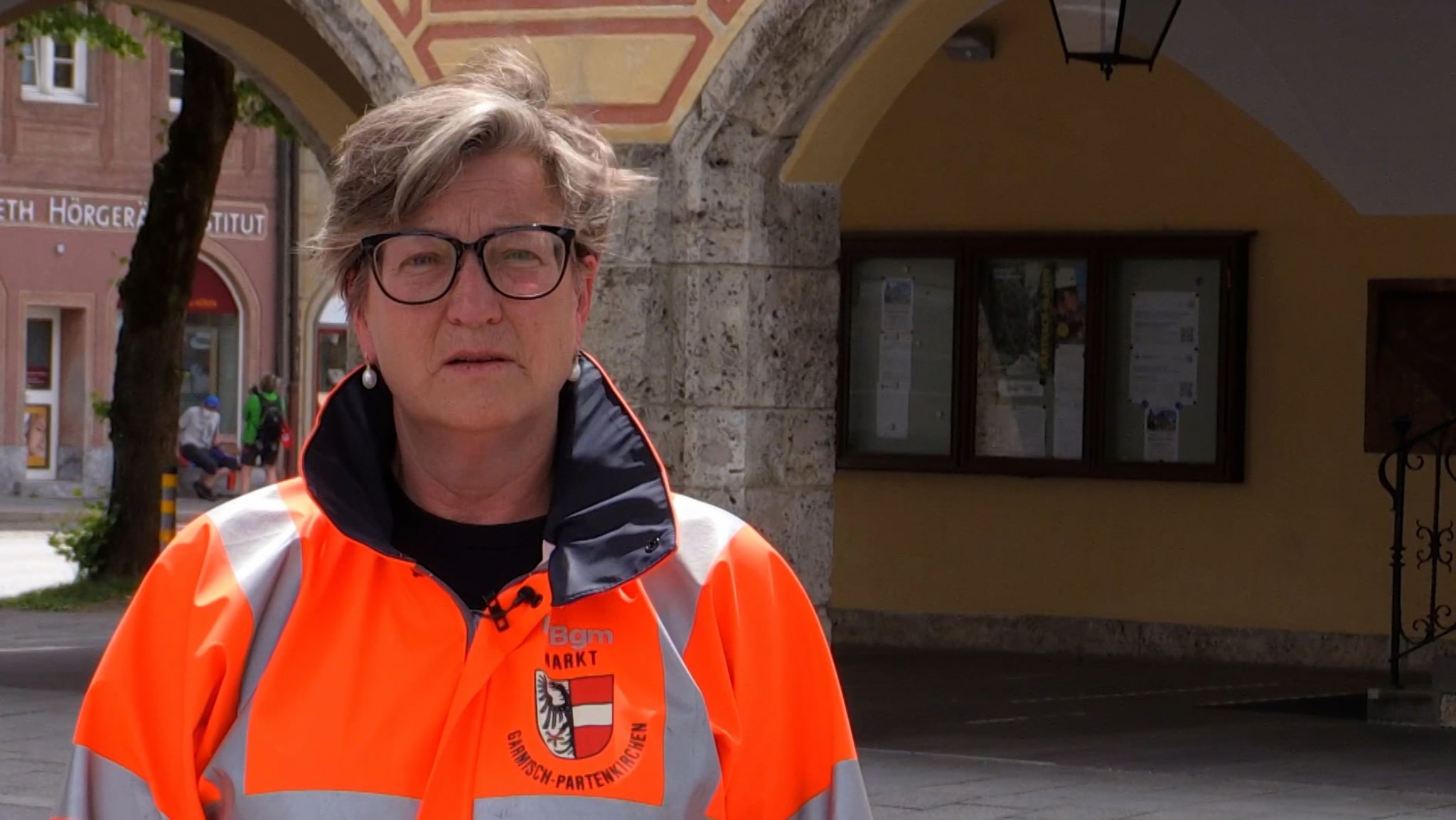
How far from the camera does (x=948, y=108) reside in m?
12.5

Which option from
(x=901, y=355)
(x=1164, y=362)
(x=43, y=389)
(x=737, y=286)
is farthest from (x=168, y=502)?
(x=43, y=389)

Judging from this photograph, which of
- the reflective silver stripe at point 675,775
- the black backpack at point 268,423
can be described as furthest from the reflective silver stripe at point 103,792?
the black backpack at point 268,423

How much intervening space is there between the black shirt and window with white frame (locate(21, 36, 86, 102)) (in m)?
28.2

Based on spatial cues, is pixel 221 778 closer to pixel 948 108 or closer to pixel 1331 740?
pixel 1331 740

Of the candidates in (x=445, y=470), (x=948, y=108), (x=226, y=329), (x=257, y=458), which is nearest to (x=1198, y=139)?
(x=948, y=108)

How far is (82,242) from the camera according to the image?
29828mm

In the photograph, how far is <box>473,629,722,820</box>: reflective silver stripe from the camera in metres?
2.21

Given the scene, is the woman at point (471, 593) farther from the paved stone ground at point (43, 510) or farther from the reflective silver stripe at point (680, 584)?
the paved stone ground at point (43, 510)

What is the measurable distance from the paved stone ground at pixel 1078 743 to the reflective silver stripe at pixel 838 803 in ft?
14.4

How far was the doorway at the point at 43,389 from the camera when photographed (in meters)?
29.9

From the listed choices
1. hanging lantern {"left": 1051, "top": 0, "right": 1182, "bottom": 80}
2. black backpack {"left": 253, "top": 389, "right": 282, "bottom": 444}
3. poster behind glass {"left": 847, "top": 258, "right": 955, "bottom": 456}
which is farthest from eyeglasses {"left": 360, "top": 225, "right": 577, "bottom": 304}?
→ black backpack {"left": 253, "top": 389, "right": 282, "bottom": 444}

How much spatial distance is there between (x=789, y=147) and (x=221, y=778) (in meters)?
5.90

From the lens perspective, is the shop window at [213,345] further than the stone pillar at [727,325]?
Yes

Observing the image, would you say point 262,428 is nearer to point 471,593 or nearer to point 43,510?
point 43,510
